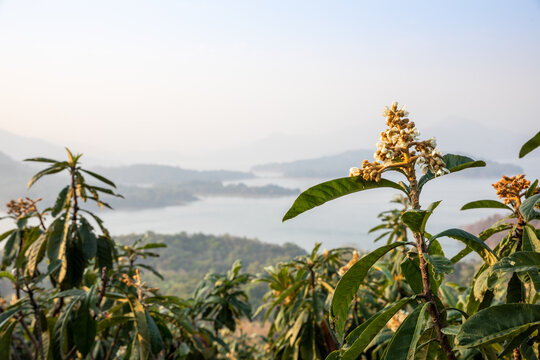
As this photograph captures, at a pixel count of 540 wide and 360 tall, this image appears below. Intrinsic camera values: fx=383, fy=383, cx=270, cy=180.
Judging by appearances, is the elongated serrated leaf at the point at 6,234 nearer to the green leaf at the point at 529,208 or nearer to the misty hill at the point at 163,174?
the green leaf at the point at 529,208

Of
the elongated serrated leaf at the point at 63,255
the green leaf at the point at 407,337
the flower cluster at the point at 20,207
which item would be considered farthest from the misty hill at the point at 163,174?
the green leaf at the point at 407,337

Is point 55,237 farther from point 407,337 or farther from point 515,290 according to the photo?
point 515,290

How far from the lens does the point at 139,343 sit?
53.4 inches

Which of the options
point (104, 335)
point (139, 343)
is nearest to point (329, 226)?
point (104, 335)

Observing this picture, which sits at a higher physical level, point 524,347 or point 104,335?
point 524,347

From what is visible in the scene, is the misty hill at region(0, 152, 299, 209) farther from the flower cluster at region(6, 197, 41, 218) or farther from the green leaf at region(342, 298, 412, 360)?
the green leaf at region(342, 298, 412, 360)

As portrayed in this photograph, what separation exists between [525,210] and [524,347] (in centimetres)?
29

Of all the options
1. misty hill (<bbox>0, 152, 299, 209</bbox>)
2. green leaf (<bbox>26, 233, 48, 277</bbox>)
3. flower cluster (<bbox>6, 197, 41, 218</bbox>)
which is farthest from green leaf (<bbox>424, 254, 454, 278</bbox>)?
misty hill (<bbox>0, 152, 299, 209</bbox>)

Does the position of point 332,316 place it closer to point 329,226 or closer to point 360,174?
point 360,174

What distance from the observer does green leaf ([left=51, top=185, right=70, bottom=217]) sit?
1.70 metres

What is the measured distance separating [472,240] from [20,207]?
214 cm

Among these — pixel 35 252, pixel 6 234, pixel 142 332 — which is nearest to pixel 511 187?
pixel 142 332

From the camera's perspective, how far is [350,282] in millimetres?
750

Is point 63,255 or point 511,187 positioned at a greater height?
point 511,187
